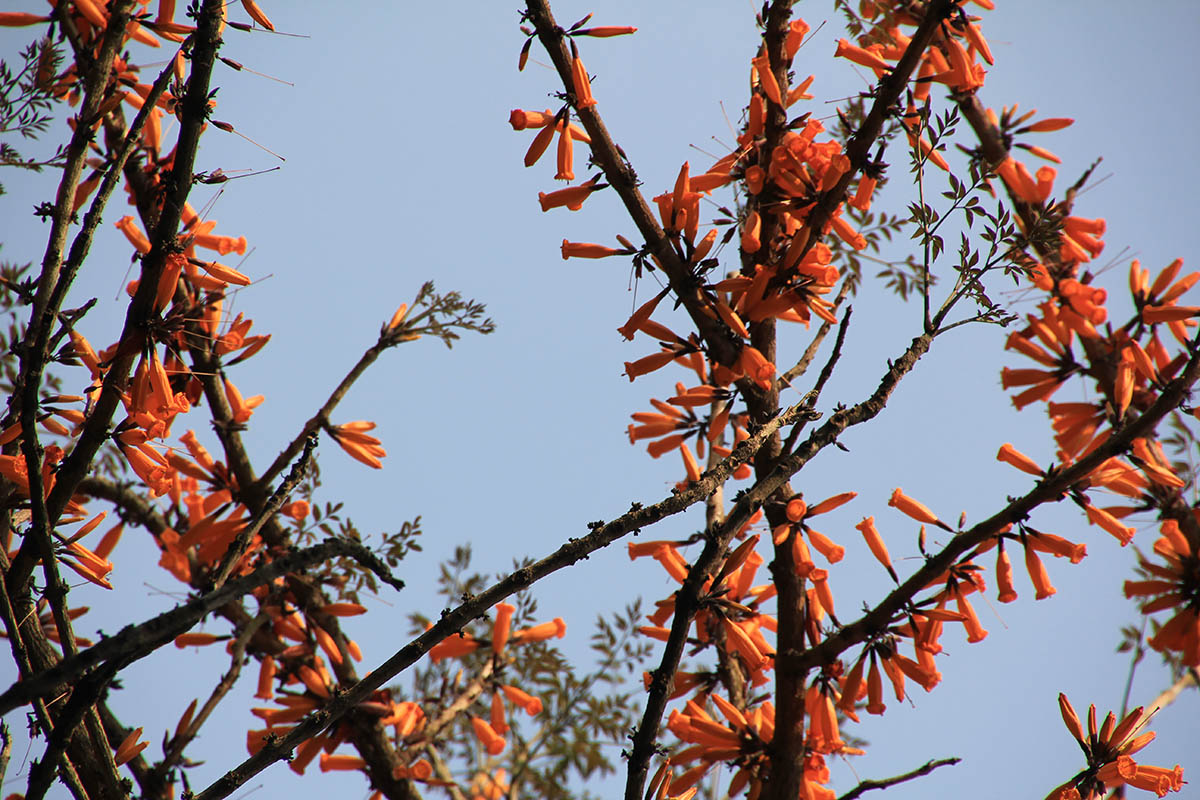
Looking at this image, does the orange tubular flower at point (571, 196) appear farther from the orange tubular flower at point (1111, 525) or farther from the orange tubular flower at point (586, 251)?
the orange tubular flower at point (1111, 525)

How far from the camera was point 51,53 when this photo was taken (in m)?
2.00

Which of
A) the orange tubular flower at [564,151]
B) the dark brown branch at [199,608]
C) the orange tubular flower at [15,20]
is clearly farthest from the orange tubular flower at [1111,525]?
the orange tubular flower at [15,20]

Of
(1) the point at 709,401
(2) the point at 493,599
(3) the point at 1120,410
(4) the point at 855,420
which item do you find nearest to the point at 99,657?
(2) the point at 493,599

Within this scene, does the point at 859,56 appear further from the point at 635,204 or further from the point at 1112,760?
the point at 1112,760

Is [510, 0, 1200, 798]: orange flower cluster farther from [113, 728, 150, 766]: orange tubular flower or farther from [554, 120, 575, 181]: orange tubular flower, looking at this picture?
[113, 728, 150, 766]: orange tubular flower

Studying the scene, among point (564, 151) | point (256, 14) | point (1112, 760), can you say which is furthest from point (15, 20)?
point (1112, 760)

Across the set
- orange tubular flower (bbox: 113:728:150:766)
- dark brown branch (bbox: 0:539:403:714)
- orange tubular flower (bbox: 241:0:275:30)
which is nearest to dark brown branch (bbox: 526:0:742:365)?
orange tubular flower (bbox: 241:0:275:30)

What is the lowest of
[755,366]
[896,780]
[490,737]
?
[896,780]

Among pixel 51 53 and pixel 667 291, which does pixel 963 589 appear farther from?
pixel 51 53

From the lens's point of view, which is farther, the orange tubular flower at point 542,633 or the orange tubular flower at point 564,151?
the orange tubular flower at point 542,633

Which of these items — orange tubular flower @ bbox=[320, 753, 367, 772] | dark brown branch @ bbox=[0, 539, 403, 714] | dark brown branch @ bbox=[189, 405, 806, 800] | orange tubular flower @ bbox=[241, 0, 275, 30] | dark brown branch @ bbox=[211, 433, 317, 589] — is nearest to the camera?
dark brown branch @ bbox=[0, 539, 403, 714]

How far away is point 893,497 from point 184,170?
1708mm

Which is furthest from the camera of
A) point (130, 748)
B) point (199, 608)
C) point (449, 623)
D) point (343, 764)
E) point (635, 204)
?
point (343, 764)

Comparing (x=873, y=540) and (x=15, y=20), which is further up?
(x=15, y=20)
